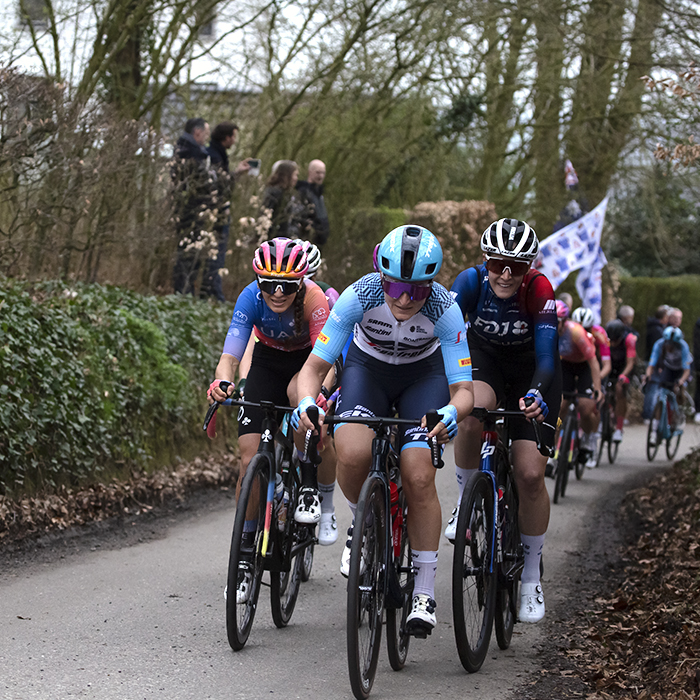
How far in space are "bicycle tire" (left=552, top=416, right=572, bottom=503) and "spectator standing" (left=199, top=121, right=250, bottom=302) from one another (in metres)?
4.44

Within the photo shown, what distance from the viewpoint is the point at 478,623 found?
17.6ft

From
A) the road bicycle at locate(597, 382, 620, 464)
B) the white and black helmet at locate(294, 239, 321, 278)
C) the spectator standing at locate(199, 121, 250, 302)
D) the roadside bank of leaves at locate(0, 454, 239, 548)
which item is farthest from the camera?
the road bicycle at locate(597, 382, 620, 464)

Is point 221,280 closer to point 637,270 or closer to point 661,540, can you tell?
point 661,540

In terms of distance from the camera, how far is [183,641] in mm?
5426

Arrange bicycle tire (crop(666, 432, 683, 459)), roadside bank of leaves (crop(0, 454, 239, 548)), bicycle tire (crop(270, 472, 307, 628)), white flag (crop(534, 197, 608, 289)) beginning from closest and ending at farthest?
bicycle tire (crop(270, 472, 307, 628))
roadside bank of leaves (crop(0, 454, 239, 548))
bicycle tire (crop(666, 432, 683, 459))
white flag (crop(534, 197, 608, 289))

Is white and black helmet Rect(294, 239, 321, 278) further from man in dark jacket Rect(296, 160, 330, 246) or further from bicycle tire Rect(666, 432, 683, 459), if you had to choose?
bicycle tire Rect(666, 432, 683, 459)

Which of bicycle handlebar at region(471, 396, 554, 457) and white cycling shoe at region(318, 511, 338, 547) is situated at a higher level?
bicycle handlebar at region(471, 396, 554, 457)

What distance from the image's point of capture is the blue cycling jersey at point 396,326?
525 centimetres

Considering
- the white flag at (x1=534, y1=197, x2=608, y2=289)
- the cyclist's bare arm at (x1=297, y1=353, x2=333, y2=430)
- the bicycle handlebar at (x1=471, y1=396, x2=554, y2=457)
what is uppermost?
the white flag at (x1=534, y1=197, x2=608, y2=289)

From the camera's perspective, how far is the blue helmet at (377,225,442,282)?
16.5ft

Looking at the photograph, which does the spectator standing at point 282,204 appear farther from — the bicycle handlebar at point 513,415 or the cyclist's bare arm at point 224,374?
the bicycle handlebar at point 513,415

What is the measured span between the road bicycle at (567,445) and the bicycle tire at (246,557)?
22.0ft

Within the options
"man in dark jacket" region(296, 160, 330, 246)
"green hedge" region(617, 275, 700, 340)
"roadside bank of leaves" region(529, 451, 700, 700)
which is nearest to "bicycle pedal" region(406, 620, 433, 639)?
"roadside bank of leaves" region(529, 451, 700, 700)

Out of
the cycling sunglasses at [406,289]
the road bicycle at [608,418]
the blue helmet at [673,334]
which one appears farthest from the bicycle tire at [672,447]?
the cycling sunglasses at [406,289]
